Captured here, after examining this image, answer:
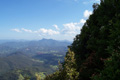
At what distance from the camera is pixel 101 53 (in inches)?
587

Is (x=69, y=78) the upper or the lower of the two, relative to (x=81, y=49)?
lower

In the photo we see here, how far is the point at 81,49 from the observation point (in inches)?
920

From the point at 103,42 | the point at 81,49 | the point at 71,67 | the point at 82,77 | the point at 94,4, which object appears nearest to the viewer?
the point at 71,67

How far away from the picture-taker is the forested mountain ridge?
290 inches

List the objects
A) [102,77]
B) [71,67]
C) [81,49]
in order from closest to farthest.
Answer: [102,77] < [71,67] < [81,49]

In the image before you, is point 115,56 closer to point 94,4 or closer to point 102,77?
point 102,77

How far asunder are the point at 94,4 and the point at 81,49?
9794 millimetres

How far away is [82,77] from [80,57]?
601 cm

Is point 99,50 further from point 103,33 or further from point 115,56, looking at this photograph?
point 115,56

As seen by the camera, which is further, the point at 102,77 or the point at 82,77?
the point at 82,77

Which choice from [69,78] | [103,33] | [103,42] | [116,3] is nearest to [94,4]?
[116,3]

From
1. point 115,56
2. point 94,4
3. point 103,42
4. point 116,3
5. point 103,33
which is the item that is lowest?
point 115,56

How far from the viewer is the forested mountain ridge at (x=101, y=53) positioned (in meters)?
7.36

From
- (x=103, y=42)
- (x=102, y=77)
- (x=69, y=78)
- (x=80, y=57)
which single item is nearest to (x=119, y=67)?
(x=102, y=77)
